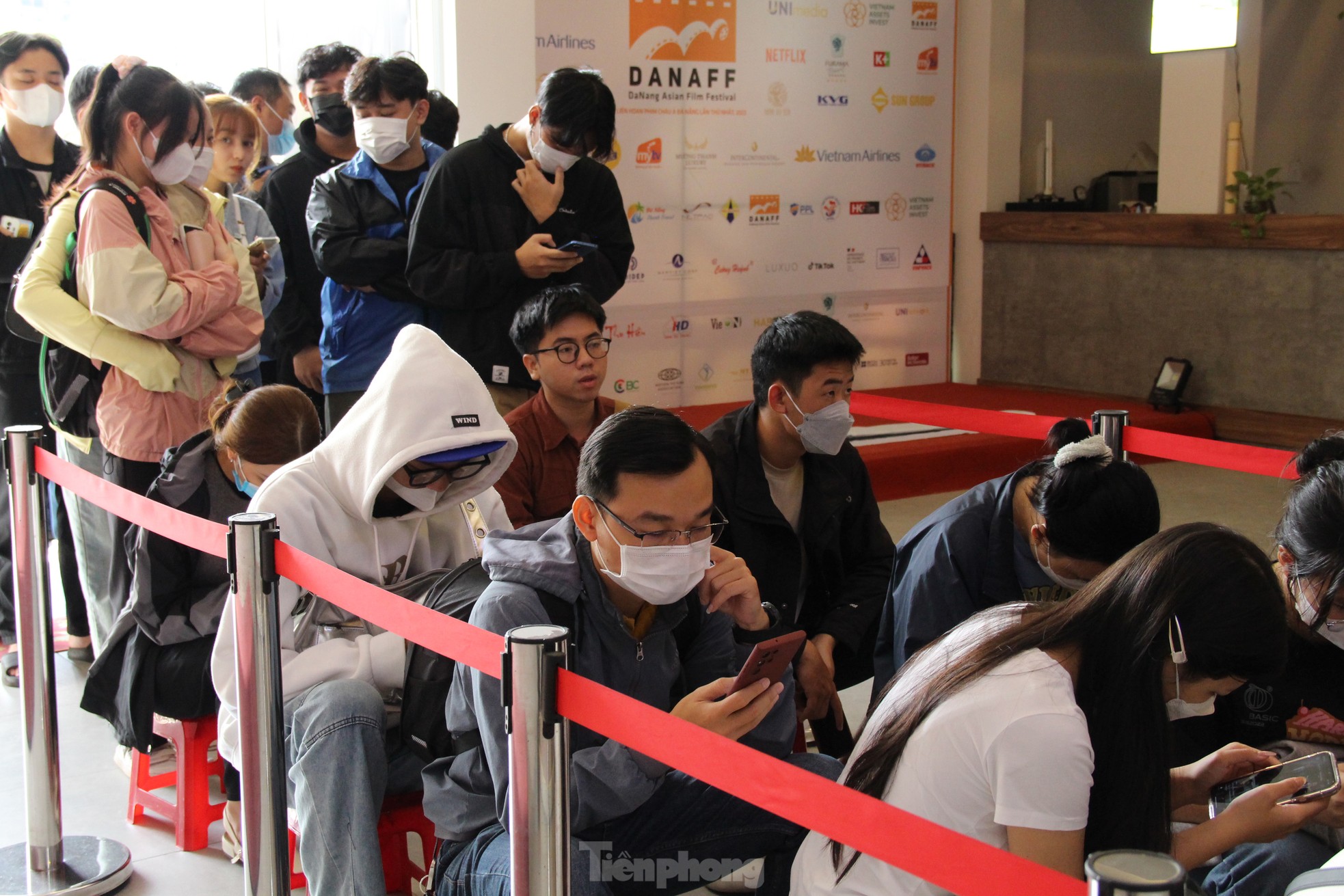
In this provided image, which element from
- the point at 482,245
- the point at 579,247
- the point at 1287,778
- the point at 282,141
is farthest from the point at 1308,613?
the point at 282,141

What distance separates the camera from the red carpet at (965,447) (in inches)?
240

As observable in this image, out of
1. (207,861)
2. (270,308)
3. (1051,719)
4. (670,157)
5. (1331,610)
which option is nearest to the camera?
(1051,719)

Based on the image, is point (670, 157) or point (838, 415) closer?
point (838, 415)

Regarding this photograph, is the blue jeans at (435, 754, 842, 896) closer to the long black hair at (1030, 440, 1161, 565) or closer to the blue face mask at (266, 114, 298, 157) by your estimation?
the long black hair at (1030, 440, 1161, 565)

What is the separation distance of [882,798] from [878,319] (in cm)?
643

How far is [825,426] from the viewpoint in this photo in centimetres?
276

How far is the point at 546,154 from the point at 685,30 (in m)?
3.42

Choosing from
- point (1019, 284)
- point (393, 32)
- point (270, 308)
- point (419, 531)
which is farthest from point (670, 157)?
point (419, 531)

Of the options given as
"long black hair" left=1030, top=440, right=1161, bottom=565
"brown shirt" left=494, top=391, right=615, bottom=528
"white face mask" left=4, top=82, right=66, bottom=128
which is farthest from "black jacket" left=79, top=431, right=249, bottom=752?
"white face mask" left=4, top=82, right=66, bottom=128

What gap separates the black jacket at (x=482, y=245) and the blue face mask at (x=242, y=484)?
1.13 meters

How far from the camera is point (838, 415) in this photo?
2762mm

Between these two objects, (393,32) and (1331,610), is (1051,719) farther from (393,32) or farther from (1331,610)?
(393,32)

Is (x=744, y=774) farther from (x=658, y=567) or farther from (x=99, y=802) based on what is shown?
(x=99, y=802)

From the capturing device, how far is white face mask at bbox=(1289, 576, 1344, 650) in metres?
2.10
